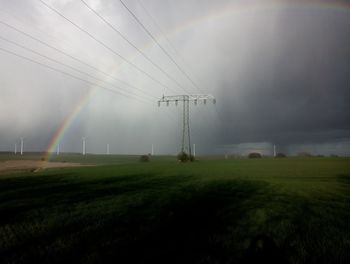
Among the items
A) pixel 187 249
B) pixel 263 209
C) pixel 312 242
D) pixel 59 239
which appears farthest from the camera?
pixel 263 209

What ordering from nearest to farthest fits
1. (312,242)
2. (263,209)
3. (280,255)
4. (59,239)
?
1. (280,255)
2. (312,242)
3. (59,239)
4. (263,209)

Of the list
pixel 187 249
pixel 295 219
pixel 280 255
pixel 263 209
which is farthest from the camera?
pixel 263 209

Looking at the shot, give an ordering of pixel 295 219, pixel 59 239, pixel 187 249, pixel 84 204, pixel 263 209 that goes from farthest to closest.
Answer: pixel 84 204, pixel 263 209, pixel 295 219, pixel 59 239, pixel 187 249

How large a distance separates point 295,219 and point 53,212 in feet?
39.1

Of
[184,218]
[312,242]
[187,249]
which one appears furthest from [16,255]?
[312,242]

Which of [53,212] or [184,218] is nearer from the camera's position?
[184,218]

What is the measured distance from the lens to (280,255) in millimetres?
8539

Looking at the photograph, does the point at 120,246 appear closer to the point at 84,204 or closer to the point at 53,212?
the point at 53,212

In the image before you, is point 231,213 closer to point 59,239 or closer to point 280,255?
point 280,255

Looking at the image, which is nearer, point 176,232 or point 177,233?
point 177,233

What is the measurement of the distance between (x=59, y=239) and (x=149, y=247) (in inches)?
131

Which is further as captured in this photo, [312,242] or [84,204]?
[84,204]

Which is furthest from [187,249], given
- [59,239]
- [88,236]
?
[59,239]

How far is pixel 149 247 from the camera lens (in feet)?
30.7
